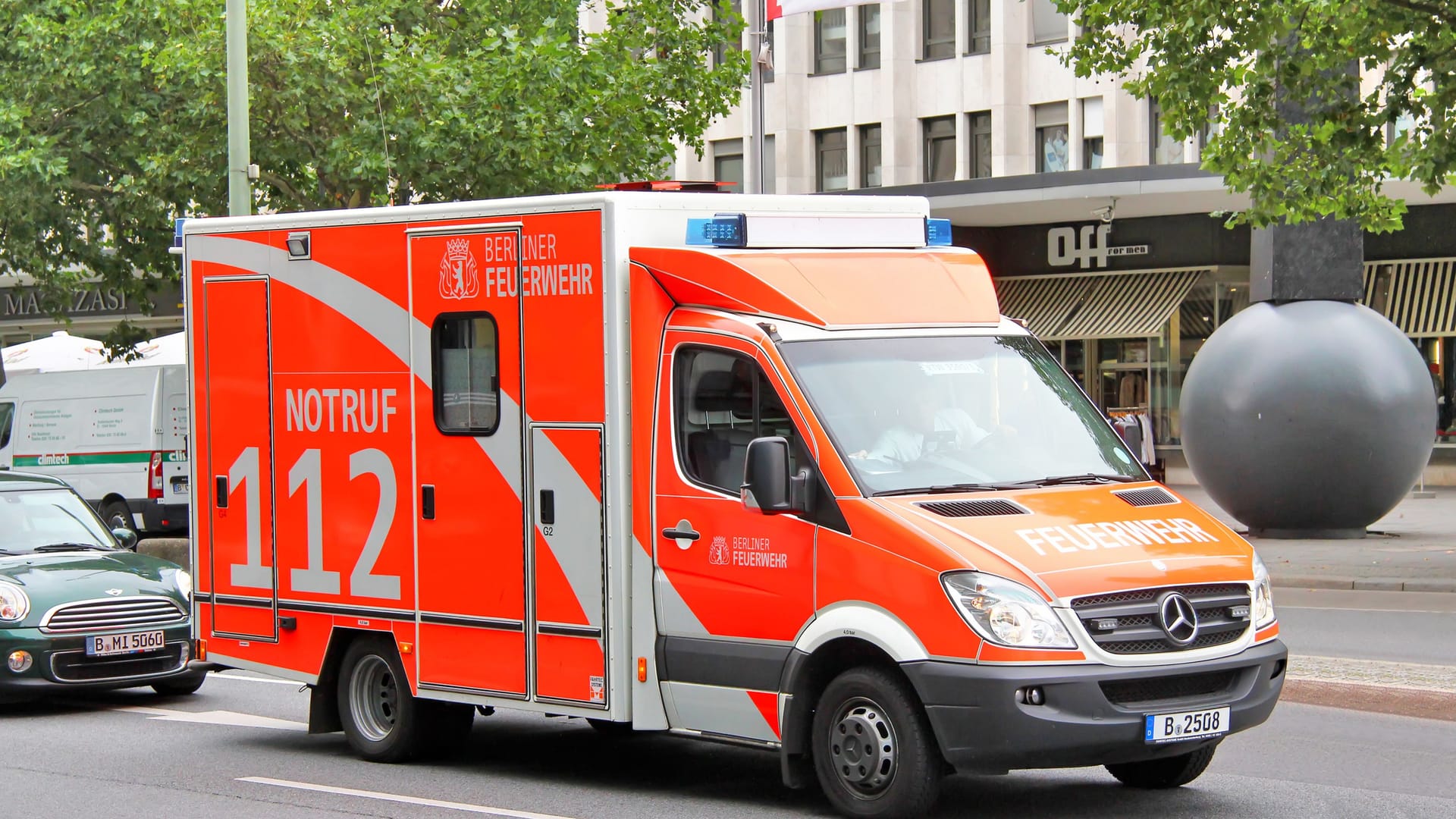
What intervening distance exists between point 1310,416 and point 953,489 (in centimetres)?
1415

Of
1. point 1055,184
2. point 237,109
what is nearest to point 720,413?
point 237,109

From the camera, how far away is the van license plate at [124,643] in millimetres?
11797

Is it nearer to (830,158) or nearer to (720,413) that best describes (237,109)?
(720,413)

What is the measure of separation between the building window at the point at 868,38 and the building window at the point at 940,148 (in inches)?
71.3

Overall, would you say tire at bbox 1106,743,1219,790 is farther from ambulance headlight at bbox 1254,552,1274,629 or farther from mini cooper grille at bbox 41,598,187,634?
mini cooper grille at bbox 41,598,187,634

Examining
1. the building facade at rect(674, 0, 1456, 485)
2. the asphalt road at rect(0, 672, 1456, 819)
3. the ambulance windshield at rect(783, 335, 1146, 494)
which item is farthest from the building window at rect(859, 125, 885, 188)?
the ambulance windshield at rect(783, 335, 1146, 494)

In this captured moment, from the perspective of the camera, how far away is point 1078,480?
313 inches

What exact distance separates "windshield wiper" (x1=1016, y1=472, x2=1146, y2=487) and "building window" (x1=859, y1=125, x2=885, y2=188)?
31525 mm

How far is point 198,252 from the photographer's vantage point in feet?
34.6

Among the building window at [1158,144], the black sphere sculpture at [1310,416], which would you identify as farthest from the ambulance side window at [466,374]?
the building window at [1158,144]

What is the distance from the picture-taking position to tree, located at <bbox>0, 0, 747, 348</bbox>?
2258 cm

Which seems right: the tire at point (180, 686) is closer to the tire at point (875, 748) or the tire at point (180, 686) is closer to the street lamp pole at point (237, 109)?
the street lamp pole at point (237, 109)

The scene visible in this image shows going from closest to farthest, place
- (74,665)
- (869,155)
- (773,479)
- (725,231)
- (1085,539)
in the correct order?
1. (1085,539)
2. (773,479)
3. (725,231)
4. (74,665)
5. (869,155)

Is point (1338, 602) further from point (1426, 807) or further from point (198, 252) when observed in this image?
point (198, 252)
